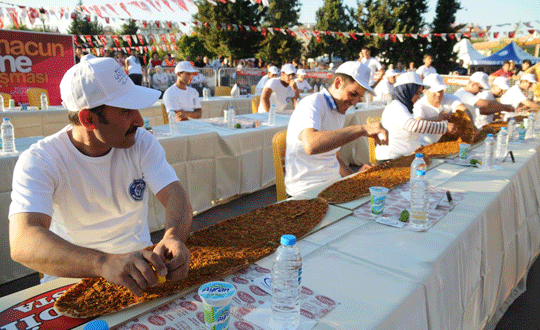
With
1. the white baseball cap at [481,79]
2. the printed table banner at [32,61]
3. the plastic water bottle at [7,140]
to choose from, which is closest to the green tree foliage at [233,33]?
the printed table banner at [32,61]

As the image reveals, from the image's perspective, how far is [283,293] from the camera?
1104 millimetres

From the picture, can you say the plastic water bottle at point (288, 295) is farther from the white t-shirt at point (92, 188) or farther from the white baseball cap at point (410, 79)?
the white baseball cap at point (410, 79)

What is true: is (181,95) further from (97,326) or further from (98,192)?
(97,326)

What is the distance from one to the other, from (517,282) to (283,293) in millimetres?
2678

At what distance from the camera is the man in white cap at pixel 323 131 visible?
2580 millimetres

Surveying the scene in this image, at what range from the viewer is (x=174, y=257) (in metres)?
1.29

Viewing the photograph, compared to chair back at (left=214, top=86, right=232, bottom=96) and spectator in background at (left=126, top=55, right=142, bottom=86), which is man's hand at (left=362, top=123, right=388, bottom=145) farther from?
spectator in background at (left=126, top=55, right=142, bottom=86)

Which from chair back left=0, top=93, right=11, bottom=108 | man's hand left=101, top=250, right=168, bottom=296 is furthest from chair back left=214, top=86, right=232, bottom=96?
man's hand left=101, top=250, right=168, bottom=296

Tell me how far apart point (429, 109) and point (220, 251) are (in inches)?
130

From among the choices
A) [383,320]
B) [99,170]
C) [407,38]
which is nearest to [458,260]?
[383,320]

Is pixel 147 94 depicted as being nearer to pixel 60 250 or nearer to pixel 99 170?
pixel 99 170

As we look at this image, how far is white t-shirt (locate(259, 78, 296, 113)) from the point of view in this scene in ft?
22.9

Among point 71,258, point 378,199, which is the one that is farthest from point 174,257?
point 378,199

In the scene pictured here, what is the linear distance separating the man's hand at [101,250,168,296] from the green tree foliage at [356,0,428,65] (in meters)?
27.2
